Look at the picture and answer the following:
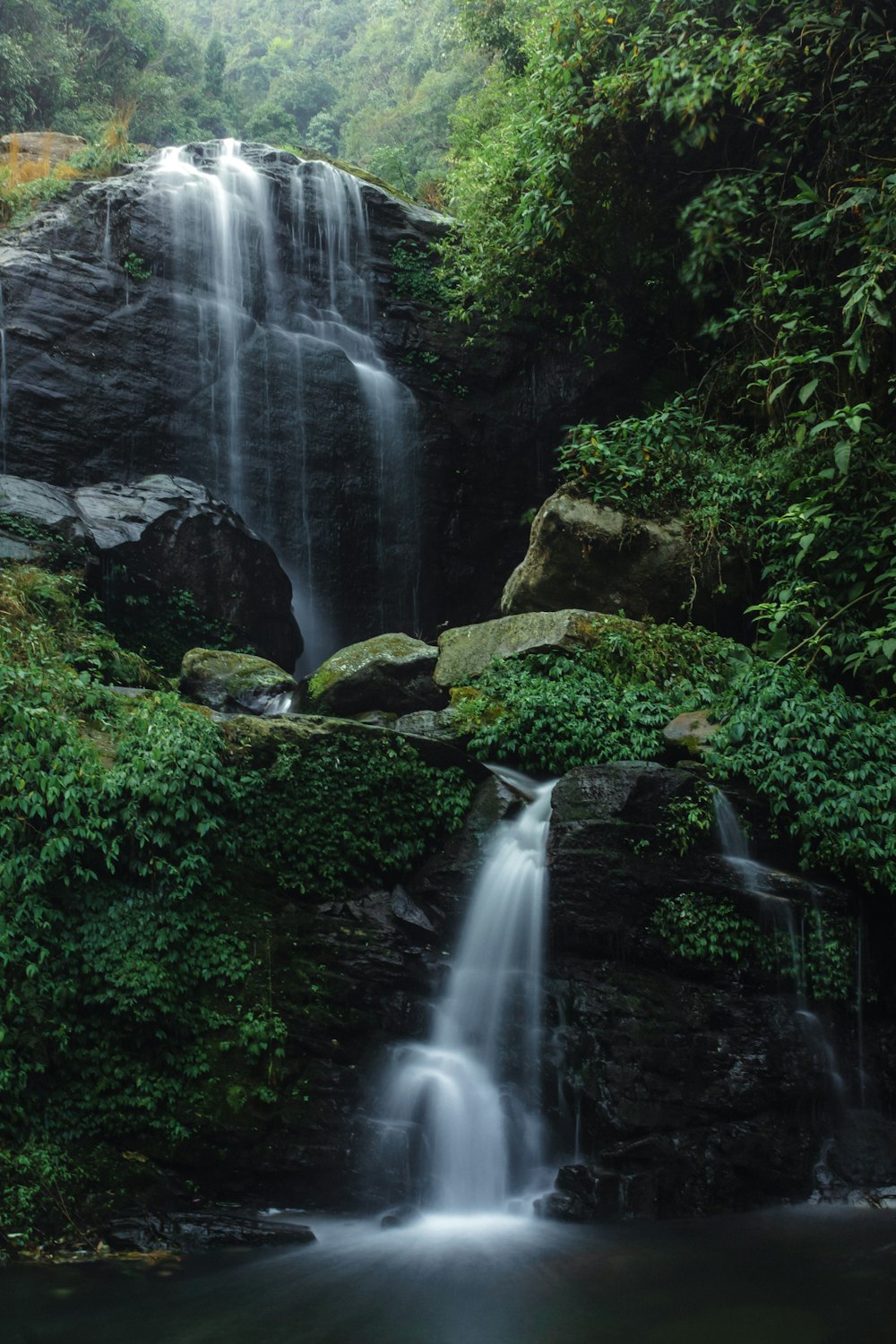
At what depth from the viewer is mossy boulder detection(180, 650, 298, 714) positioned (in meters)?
9.78

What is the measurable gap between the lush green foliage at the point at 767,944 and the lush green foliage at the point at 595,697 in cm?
155

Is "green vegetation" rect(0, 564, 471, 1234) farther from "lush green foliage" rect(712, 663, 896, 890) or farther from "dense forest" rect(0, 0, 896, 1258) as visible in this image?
"lush green foliage" rect(712, 663, 896, 890)

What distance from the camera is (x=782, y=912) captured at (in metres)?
6.64

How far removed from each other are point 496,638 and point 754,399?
15.8 ft

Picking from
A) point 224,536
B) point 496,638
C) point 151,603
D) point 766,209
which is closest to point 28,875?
point 496,638

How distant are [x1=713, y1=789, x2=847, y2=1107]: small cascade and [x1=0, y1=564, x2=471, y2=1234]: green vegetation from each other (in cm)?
192

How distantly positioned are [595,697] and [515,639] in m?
1.22

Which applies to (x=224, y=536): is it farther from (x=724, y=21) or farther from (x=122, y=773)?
(x=724, y=21)

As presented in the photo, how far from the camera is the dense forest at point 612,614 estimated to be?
604cm

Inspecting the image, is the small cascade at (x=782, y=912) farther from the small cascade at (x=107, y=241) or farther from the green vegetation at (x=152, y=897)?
the small cascade at (x=107, y=241)

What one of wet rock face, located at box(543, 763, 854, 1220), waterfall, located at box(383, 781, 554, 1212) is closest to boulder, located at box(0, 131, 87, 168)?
waterfall, located at box(383, 781, 554, 1212)

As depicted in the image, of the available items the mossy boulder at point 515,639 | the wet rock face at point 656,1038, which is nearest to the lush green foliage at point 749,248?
the mossy boulder at point 515,639

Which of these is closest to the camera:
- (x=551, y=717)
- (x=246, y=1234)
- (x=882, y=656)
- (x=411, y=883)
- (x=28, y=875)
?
(x=246, y=1234)

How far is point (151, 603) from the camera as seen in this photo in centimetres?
1137
